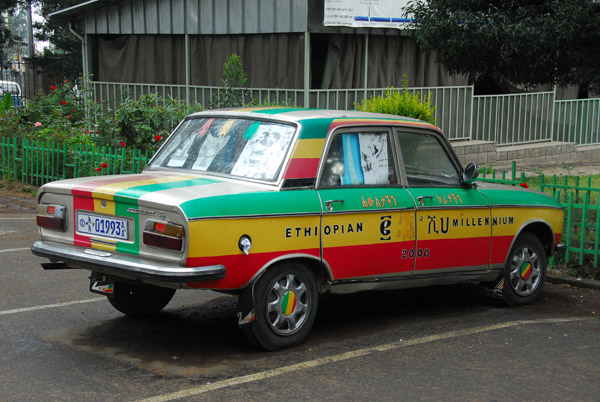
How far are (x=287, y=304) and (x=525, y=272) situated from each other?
109 inches

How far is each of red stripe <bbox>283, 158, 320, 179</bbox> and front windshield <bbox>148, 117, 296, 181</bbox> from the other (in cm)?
8

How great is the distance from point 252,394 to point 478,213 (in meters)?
2.93

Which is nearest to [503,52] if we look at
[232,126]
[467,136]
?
[232,126]

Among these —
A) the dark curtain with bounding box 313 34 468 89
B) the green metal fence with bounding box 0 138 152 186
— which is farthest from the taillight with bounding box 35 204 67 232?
the dark curtain with bounding box 313 34 468 89

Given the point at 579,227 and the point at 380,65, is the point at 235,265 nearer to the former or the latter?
the point at 579,227

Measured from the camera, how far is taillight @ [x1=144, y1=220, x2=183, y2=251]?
512 cm

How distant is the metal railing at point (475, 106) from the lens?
16.1 metres

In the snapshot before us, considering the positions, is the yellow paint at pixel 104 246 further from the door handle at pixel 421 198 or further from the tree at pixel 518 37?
the tree at pixel 518 37

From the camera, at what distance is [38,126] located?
1565cm

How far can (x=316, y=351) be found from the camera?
576 cm

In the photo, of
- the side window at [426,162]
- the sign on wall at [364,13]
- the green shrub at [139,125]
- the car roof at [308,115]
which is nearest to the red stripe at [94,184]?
the car roof at [308,115]

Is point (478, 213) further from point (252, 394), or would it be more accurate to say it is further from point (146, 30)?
point (146, 30)

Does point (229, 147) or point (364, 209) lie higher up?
point (229, 147)

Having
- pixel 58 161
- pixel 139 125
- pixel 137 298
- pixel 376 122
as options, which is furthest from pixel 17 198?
pixel 376 122
